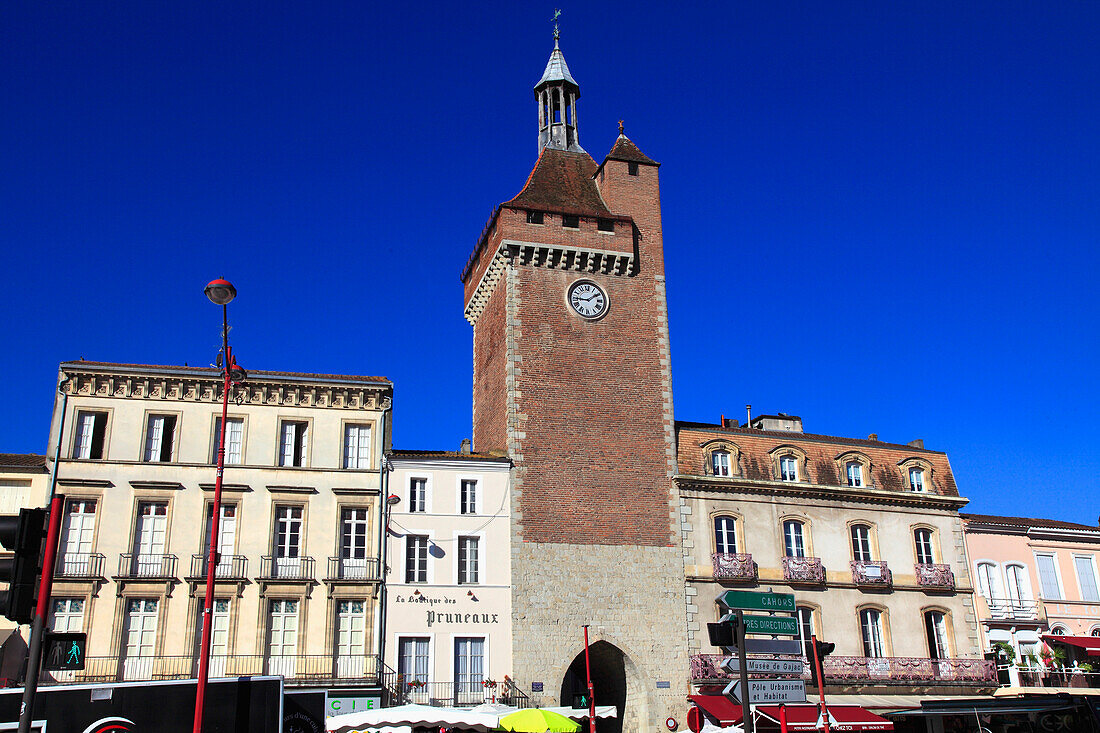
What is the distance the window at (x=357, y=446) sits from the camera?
1281 inches

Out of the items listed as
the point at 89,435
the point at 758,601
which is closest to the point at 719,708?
the point at 758,601

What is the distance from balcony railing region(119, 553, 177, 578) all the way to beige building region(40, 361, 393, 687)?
0.03 metres

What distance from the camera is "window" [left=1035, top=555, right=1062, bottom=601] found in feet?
126

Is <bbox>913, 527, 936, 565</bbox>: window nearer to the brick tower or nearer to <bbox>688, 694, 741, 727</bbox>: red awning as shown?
the brick tower

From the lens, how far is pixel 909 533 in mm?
37688

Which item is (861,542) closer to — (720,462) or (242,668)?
(720,462)

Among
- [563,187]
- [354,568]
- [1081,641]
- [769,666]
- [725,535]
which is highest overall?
[563,187]

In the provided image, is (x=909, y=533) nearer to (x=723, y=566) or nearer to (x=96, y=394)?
(x=723, y=566)

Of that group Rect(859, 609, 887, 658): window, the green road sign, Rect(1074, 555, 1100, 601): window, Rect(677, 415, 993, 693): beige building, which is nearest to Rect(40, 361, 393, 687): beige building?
Rect(677, 415, 993, 693): beige building

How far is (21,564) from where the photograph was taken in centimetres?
1009

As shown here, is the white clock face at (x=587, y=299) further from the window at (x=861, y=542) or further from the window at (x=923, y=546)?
the window at (x=923, y=546)

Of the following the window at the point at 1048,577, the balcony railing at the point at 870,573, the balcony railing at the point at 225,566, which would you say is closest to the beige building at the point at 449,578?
the balcony railing at the point at 225,566

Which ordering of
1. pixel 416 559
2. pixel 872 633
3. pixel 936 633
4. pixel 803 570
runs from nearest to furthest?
pixel 416 559 < pixel 803 570 < pixel 872 633 < pixel 936 633

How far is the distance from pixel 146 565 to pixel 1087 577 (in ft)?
116
